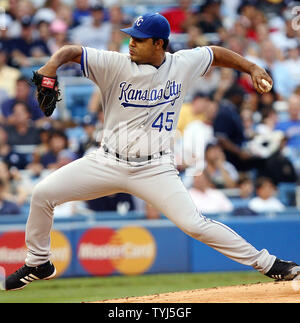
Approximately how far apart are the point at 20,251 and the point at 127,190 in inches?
155

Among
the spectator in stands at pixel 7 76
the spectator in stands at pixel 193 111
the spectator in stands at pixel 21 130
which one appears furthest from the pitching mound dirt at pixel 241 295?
the spectator in stands at pixel 7 76

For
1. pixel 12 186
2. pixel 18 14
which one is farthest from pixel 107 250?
pixel 18 14

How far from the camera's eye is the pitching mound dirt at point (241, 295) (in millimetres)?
5391

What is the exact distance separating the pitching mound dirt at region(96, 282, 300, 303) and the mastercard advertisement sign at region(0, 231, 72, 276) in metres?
3.57

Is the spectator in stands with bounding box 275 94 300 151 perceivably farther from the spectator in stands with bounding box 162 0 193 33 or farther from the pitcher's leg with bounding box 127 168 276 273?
the pitcher's leg with bounding box 127 168 276 273

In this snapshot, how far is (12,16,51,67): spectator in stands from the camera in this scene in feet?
Result: 41.0

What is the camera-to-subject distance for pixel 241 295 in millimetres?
5648

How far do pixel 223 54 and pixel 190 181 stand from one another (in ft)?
15.2

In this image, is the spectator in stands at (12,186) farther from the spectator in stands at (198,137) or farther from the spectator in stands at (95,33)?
the spectator in stands at (95,33)

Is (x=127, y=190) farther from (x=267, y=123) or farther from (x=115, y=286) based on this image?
(x=267, y=123)

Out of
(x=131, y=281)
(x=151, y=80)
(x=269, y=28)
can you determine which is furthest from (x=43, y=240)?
(x=269, y=28)

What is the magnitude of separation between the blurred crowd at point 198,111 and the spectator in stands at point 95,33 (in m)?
0.02

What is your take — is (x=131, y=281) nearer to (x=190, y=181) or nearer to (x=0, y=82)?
(x=190, y=181)

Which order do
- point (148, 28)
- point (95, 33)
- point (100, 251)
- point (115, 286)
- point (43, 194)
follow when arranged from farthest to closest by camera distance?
point (95, 33) < point (100, 251) < point (115, 286) < point (148, 28) < point (43, 194)
